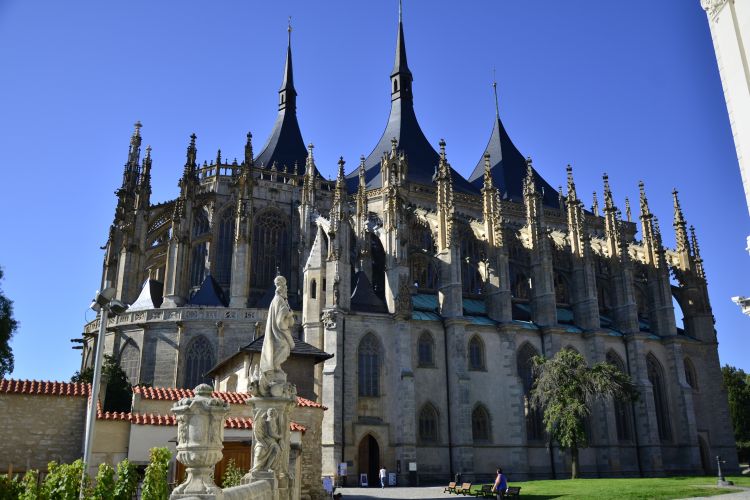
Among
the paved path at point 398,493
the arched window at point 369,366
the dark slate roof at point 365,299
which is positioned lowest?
the paved path at point 398,493

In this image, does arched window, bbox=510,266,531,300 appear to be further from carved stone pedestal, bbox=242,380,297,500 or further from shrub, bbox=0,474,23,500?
shrub, bbox=0,474,23,500

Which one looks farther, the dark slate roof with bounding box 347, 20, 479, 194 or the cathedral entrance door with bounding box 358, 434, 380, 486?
the dark slate roof with bounding box 347, 20, 479, 194

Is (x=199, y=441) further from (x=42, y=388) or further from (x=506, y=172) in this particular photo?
(x=506, y=172)

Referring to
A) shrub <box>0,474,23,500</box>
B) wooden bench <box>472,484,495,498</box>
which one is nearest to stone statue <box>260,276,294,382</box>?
shrub <box>0,474,23,500</box>

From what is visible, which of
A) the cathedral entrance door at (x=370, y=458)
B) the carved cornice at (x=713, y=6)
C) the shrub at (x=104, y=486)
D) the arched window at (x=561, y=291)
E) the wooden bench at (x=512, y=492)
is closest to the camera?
the carved cornice at (x=713, y=6)

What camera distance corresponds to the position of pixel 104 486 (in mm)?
12023

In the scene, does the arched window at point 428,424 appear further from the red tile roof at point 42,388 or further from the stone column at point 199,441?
the stone column at point 199,441

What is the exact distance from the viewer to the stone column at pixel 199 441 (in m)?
7.57

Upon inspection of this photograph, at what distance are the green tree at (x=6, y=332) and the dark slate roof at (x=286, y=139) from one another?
21.6 m

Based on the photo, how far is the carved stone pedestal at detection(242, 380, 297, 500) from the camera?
1242 cm

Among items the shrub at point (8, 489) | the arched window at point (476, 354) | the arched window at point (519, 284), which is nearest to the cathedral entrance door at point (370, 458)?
the arched window at point (476, 354)

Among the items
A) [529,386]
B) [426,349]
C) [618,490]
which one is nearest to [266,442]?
[618,490]

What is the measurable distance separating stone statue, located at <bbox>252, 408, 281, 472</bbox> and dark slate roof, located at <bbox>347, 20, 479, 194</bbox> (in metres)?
37.9

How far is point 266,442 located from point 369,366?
868 inches
